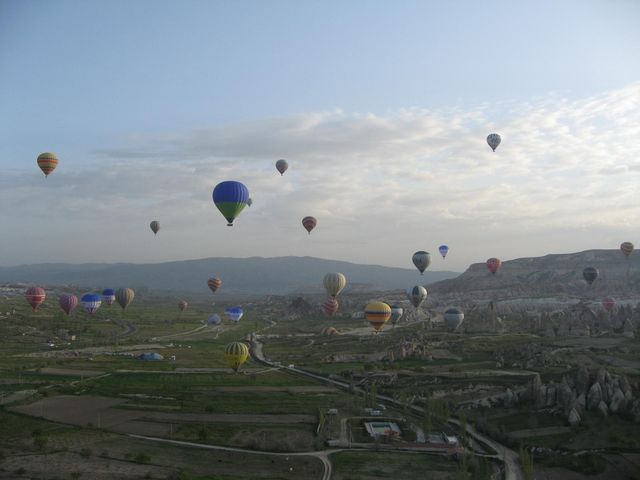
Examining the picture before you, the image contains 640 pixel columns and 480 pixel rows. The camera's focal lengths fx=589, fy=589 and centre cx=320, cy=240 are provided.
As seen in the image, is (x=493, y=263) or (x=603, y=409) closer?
(x=603, y=409)

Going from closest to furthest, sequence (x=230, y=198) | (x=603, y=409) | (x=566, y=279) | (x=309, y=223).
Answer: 1. (x=603, y=409)
2. (x=230, y=198)
3. (x=309, y=223)
4. (x=566, y=279)

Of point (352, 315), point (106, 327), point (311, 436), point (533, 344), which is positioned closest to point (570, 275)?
point (352, 315)

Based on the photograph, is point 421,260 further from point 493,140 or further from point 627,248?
point 627,248

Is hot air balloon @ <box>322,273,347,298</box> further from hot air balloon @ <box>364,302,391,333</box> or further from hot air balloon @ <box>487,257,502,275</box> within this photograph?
hot air balloon @ <box>487,257,502,275</box>

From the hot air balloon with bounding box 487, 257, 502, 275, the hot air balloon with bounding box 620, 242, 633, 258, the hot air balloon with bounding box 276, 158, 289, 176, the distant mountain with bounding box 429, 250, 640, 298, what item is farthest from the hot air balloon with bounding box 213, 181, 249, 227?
the distant mountain with bounding box 429, 250, 640, 298

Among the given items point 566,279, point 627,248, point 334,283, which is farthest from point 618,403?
point 566,279

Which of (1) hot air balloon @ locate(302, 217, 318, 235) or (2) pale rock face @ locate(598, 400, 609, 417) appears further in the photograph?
(1) hot air balloon @ locate(302, 217, 318, 235)

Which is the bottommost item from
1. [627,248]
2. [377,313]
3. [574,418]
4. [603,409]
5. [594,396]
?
[574,418]
